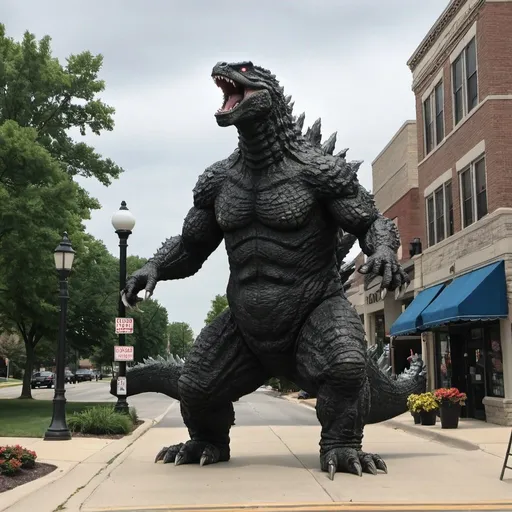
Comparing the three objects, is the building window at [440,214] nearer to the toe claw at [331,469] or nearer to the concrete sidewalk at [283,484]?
the concrete sidewalk at [283,484]

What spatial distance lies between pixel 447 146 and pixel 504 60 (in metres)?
3.24

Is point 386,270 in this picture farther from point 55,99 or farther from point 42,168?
point 55,99

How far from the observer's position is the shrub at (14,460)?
575 cm

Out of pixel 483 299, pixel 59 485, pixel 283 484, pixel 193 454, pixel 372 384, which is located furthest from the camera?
pixel 483 299

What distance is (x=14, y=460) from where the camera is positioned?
587cm

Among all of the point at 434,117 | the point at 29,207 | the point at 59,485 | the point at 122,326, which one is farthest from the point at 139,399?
the point at 59,485

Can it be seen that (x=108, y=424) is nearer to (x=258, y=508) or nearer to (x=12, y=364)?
(x=258, y=508)

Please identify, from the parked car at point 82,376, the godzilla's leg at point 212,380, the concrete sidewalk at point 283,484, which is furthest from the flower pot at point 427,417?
the parked car at point 82,376

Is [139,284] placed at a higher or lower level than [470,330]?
lower

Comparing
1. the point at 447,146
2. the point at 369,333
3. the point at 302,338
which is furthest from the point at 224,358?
the point at 369,333

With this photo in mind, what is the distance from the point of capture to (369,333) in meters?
31.3

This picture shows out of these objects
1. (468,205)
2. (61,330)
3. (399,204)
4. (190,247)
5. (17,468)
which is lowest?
(17,468)

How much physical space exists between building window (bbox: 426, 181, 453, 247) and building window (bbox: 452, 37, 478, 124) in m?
1.96

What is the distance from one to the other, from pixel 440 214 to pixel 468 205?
Answer: 2.21 metres
